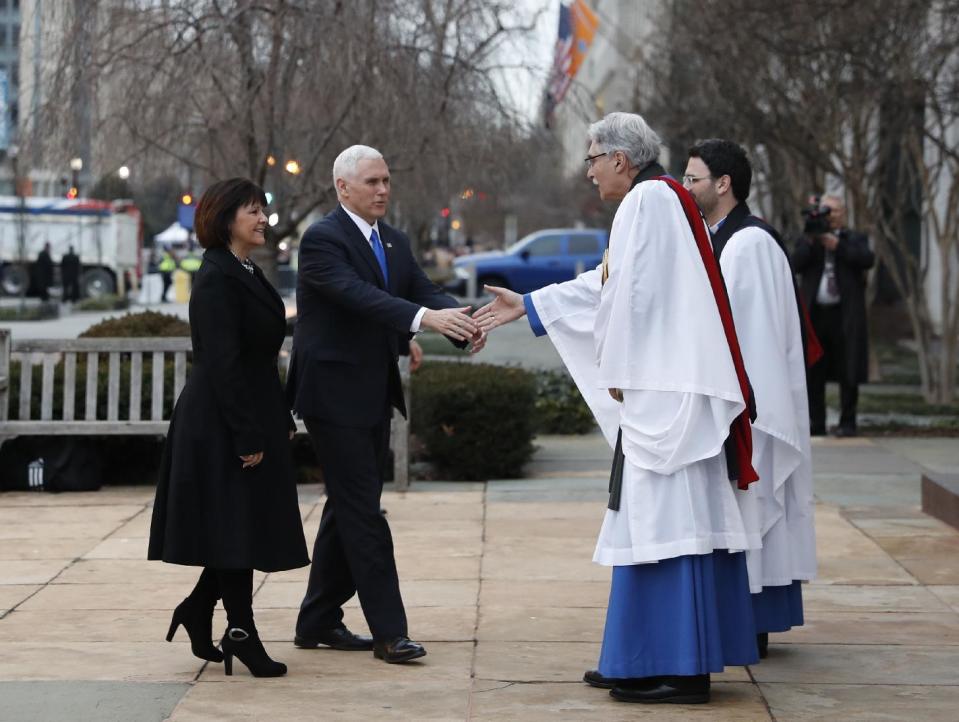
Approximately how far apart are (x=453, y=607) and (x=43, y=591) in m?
1.89

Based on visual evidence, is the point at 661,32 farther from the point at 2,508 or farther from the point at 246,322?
the point at 246,322

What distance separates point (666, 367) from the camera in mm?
5664

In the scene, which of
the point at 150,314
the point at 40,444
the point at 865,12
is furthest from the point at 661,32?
the point at 40,444

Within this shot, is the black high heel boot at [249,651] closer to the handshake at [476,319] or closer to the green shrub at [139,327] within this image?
the handshake at [476,319]

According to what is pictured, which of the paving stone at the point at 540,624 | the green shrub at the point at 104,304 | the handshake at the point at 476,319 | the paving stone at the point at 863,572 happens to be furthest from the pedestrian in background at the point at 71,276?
the handshake at the point at 476,319

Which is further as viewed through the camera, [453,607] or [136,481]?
[136,481]

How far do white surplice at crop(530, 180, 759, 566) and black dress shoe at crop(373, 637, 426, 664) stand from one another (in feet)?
3.03

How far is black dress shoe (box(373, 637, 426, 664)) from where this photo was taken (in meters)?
6.27

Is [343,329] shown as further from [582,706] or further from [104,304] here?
[104,304]

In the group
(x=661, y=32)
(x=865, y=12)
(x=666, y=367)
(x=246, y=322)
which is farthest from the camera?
(x=661, y=32)

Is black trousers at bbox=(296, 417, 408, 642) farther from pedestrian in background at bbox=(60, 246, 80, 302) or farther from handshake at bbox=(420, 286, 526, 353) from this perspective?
pedestrian in background at bbox=(60, 246, 80, 302)

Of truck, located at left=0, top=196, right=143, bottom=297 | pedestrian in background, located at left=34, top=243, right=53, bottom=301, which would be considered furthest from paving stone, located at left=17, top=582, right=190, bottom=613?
truck, located at left=0, top=196, right=143, bottom=297

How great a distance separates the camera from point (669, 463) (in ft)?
18.4

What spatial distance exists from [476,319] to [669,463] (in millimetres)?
1131
